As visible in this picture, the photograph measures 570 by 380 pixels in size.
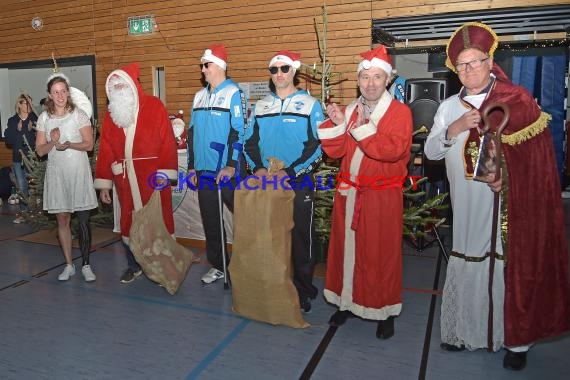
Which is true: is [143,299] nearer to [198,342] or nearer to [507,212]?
[198,342]

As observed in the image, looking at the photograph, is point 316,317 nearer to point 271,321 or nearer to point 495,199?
point 271,321

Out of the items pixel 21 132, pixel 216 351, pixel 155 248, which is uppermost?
pixel 21 132

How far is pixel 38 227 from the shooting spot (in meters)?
6.41

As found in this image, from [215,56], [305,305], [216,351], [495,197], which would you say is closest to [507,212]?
[495,197]

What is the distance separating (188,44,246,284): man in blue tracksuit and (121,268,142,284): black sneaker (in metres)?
0.86

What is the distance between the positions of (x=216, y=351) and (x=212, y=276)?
1.33 m

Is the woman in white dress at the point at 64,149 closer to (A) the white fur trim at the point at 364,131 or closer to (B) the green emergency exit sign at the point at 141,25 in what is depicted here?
(A) the white fur trim at the point at 364,131

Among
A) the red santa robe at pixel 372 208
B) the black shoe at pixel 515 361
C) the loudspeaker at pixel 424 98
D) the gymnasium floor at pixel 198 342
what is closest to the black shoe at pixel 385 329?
the gymnasium floor at pixel 198 342

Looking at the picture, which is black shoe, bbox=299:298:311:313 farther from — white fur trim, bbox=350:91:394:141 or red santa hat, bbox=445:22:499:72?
red santa hat, bbox=445:22:499:72

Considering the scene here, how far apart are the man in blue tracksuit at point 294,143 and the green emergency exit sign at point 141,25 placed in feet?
19.7

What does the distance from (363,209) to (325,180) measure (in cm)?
195

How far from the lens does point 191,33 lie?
8172 millimetres

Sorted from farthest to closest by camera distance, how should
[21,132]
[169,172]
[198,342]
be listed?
1. [21,132]
2. [169,172]
3. [198,342]

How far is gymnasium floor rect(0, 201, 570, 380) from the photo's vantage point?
270 centimetres
